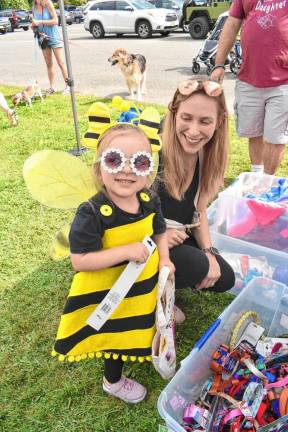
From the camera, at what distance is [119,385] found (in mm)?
1473

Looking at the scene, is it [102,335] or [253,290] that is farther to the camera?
[253,290]

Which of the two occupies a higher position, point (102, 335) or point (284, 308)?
point (102, 335)

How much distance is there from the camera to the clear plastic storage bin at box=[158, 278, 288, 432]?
4.03 ft

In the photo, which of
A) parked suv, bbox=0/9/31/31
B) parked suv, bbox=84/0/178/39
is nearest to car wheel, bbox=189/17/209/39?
parked suv, bbox=84/0/178/39

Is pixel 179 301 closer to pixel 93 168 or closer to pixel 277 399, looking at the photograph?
pixel 277 399

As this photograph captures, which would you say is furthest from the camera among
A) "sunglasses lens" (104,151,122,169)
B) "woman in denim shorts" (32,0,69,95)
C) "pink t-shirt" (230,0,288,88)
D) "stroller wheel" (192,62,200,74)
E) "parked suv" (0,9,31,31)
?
"parked suv" (0,9,31,31)

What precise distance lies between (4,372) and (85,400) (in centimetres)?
37

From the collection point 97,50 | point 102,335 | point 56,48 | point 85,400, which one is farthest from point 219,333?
point 97,50

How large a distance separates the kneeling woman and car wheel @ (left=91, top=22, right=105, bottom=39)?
12.8 metres

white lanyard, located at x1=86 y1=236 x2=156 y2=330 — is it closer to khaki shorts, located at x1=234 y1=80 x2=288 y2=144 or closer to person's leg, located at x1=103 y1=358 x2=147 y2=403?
person's leg, located at x1=103 y1=358 x2=147 y2=403

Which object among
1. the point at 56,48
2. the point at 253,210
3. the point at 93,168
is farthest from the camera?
the point at 56,48

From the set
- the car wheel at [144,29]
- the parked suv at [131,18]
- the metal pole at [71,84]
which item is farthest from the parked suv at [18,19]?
the metal pole at [71,84]

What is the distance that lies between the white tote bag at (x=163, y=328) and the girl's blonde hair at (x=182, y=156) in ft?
1.31

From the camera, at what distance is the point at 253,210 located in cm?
205
